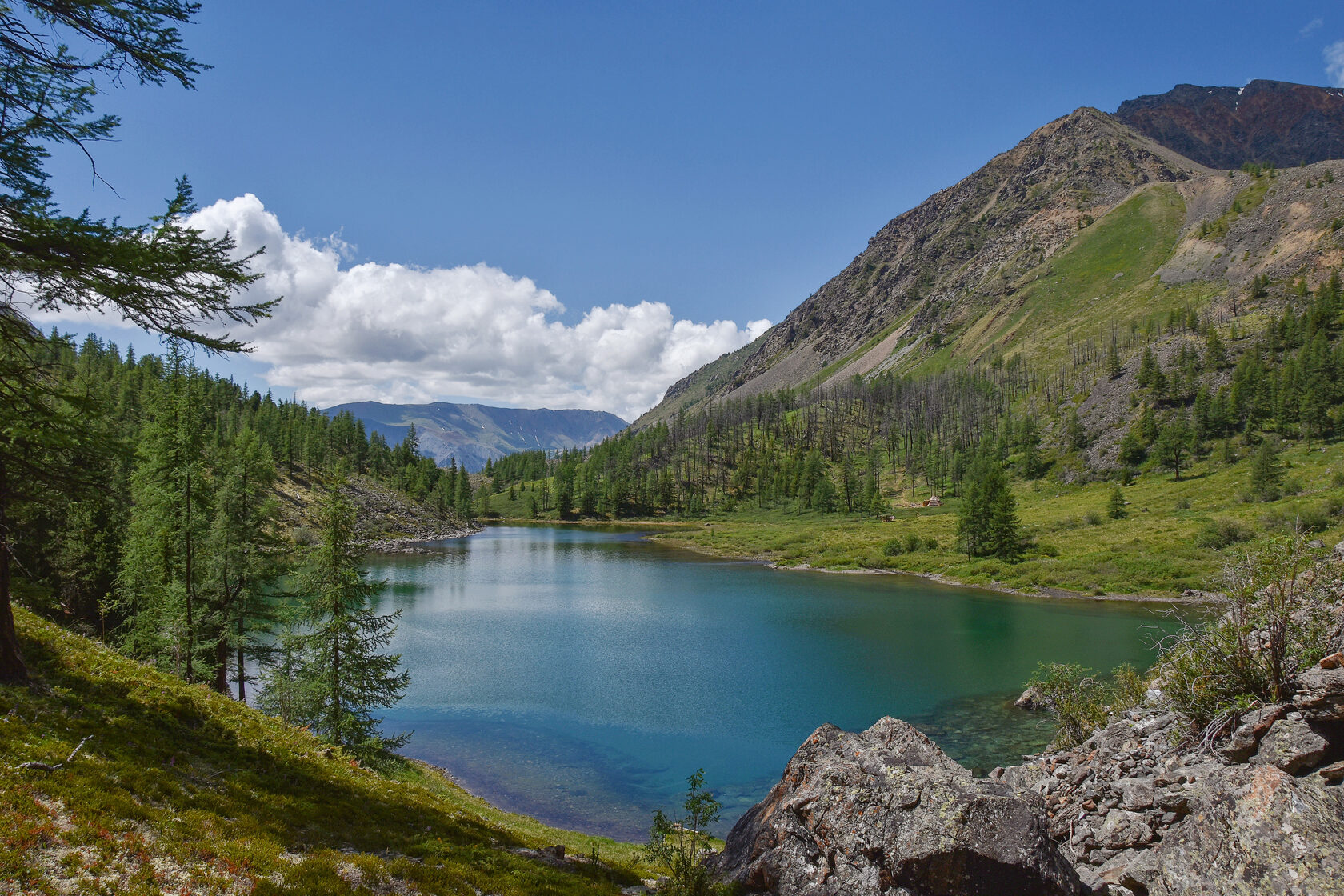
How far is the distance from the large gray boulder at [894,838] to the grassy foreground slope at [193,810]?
11.3ft

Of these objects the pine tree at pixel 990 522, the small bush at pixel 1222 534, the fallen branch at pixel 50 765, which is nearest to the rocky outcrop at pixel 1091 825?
the fallen branch at pixel 50 765

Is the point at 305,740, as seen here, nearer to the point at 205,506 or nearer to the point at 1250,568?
the point at 205,506

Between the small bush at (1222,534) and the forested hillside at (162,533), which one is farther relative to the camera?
the small bush at (1222,534)

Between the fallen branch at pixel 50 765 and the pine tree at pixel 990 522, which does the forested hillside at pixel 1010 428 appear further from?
the fallen branch at pixel 50 765

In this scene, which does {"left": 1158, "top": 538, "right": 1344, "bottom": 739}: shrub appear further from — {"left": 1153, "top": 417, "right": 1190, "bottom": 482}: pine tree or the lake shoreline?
{"left": 1153, "top": 417, "right": 1190, "bottom": 482}: pine tree

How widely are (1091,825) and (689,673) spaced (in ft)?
94.1

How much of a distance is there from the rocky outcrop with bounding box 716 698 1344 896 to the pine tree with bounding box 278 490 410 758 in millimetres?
14793

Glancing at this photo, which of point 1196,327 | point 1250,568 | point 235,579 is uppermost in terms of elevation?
point 1196,327

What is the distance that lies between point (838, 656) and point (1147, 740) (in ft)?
97.1

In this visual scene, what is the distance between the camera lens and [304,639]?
70.4 feet

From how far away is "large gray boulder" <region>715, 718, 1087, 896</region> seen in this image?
9312mm

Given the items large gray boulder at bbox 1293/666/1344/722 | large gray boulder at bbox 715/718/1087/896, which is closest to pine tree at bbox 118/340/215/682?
large gray boulder at bbox 715/718/1087/896

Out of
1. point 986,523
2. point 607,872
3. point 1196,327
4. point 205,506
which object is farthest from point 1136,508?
point 205,506

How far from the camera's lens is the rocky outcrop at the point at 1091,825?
7.86 m
